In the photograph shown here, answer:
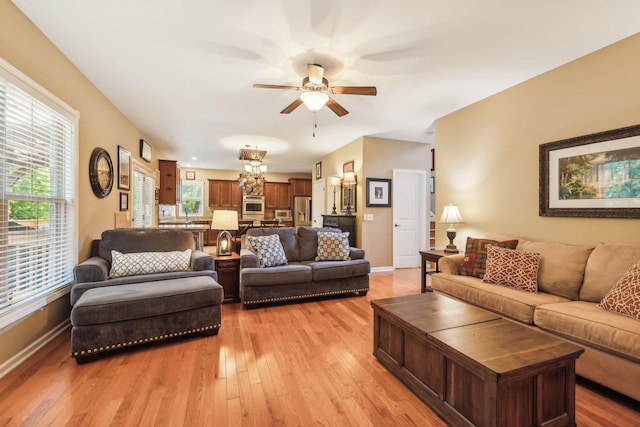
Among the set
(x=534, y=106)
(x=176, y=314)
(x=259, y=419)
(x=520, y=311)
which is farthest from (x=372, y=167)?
(x=259, y=419)

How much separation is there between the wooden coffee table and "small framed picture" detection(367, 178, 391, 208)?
346 cm

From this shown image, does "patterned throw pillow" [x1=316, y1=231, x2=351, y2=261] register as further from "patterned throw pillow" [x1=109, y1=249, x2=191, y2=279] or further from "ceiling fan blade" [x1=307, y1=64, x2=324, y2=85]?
"ceiling fan blade" [x1=307, y1=64, x2=324, y2=85]

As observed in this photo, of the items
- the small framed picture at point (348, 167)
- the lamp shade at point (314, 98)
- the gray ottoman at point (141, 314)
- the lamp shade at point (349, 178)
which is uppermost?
the lamp shade at point (314, 98)

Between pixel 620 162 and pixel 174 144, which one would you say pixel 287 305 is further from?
pixel 174 144

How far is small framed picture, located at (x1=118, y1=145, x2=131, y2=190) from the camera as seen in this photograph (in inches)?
156

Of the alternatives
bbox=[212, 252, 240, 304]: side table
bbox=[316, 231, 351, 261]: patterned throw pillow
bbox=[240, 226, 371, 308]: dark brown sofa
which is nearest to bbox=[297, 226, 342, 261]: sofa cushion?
bbox=[240, 226, 371, 308]: dark brown sofa

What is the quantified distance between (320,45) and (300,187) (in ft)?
23.1

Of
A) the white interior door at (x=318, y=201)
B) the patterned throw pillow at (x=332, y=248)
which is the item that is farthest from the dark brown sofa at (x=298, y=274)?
the white interior door at (x=318, y=201)

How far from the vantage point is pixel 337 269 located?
3.71 metres

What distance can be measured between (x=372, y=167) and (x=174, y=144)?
423 cm

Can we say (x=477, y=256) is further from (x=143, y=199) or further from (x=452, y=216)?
(x=143, y=199)

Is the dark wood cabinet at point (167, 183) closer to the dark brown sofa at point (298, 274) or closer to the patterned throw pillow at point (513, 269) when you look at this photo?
the dark brown sofa at point (298, 274)

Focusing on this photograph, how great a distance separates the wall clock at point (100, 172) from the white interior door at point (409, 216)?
4579mm

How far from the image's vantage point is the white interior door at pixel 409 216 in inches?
217
